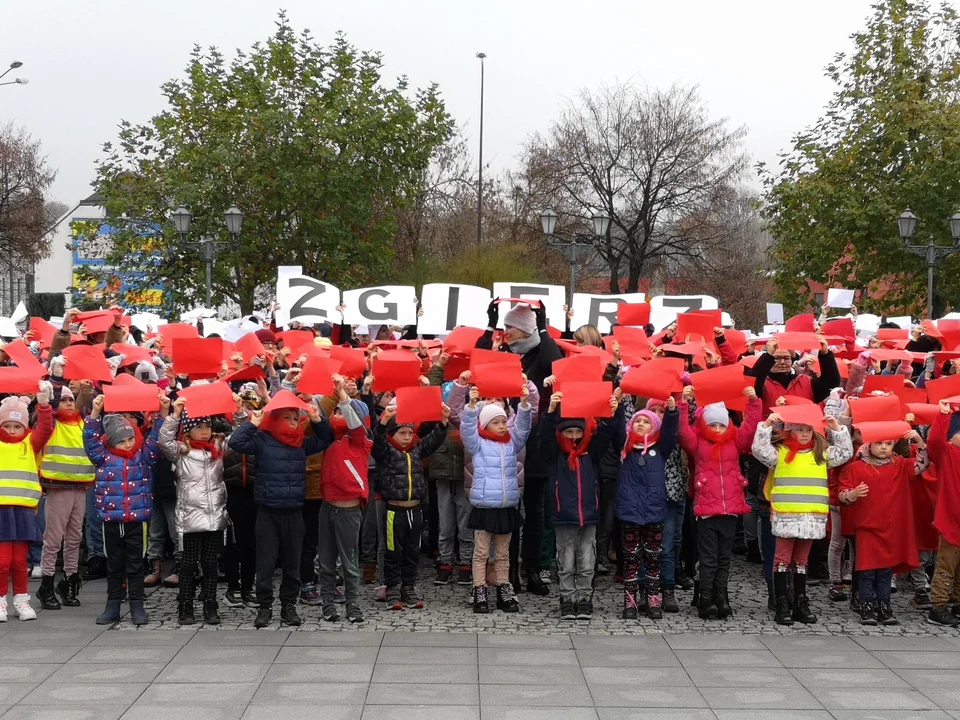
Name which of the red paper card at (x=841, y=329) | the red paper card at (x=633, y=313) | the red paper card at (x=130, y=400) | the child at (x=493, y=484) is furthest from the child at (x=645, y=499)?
the red paper card at (x=130, y=400)

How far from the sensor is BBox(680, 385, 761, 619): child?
823 cm

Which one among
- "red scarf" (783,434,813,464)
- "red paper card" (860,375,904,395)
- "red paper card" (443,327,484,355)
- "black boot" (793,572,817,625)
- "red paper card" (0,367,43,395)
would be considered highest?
"red paper card" (443,327,484,355)

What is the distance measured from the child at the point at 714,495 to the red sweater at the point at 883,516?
32.5 inches

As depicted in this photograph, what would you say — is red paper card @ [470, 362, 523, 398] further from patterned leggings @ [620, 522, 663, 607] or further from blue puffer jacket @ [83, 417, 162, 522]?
blue puffer jacket @ [83, 417, 162, 522]

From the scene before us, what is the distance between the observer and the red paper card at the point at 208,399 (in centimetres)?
766

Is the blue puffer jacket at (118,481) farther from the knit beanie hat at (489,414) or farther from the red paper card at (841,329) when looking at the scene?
the red paper card at (841,329)

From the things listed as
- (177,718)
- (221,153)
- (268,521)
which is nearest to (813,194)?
(221,153)

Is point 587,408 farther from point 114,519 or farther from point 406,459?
point 114,519

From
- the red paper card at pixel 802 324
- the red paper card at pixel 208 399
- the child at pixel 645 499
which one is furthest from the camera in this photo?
the red paper card at pixel 802 324

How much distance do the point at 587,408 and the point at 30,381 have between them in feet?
13.2

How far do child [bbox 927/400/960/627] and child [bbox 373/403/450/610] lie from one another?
3692 millimetres

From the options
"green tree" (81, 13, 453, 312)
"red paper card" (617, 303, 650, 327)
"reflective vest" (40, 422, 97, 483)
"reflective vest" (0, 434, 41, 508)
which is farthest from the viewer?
"green tree" (81, 13, 453, 312)

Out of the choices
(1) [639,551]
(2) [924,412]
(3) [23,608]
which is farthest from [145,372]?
(2) [924,412]

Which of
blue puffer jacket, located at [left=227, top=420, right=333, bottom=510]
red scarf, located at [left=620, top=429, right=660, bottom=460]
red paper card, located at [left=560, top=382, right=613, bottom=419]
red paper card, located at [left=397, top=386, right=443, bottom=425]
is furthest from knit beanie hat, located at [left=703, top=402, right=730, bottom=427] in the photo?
blue puffer jacket, located at [left=227, top=420, right=333, bottom=510]
